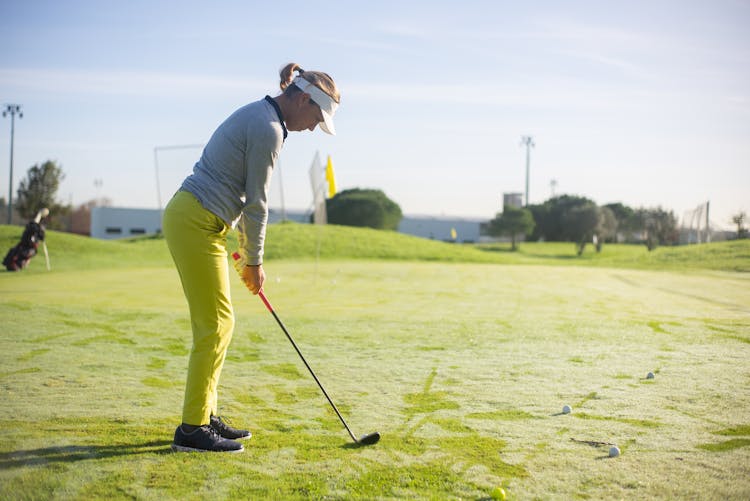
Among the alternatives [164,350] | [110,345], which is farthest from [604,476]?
[110,345]

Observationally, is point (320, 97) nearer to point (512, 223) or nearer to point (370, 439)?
point (370, 439)

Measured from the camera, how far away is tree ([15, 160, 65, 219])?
2025 inches

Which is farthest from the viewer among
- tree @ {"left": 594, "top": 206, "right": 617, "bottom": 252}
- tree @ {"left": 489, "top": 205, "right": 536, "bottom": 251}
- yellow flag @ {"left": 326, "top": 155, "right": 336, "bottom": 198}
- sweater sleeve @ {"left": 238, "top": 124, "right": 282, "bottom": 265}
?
tree @ {"left": 489, "top": 205, "right": 536, "bottom": 251}

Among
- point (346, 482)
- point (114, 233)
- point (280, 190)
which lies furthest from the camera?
point (114, 233)

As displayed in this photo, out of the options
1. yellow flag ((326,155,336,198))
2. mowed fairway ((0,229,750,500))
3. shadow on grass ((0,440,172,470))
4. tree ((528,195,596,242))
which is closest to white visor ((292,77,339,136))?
mowed fairway ((0,229,750,500))

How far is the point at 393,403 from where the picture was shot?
5125mm

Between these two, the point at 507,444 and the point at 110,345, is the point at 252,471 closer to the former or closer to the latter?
the point at 507,444

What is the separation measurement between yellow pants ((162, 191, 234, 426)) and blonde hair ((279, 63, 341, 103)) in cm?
93

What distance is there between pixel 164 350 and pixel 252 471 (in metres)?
4.02

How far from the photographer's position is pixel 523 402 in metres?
5.11

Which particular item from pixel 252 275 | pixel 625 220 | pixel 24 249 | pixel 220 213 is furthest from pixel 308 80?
pixel 625 220

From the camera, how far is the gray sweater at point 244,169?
3.88m

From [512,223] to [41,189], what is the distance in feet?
138

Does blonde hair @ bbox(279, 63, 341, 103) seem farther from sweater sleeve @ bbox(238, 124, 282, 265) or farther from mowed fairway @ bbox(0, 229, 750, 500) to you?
mowed fairway @ bbox(0, 229, 750, 500)
